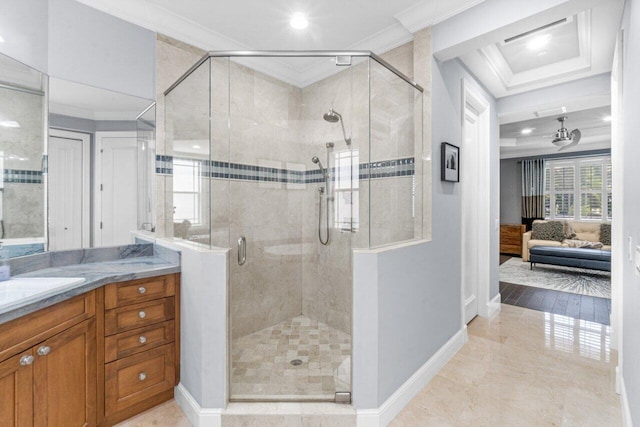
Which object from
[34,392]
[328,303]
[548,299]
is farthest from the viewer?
[548,299]

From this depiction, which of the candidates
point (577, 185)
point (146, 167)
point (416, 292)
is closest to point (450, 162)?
point (416, 292)

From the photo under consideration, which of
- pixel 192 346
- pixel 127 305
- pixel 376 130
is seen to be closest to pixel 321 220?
pixel 376 130

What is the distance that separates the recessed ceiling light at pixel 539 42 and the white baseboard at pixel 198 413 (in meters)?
3.60

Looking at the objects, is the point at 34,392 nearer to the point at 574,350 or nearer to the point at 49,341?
the point at 49,341

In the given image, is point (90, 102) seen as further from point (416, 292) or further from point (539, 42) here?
point (539, 42)

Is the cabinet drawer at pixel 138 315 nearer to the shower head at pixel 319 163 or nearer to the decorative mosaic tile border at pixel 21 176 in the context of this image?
the decorative mosaic tile border at pixel 21 176

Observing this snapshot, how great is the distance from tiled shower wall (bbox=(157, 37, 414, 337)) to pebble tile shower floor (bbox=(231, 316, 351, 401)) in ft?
0.34

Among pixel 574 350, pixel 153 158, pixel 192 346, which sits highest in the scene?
pixel 153 158

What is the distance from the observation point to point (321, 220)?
2576 millimetres

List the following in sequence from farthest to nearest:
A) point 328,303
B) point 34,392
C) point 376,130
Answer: point 328,303 < point 376,130 < point 34,392

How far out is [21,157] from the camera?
5.97 ft

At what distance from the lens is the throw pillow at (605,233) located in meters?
5.82

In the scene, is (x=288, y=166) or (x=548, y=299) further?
(x=548, y=299)

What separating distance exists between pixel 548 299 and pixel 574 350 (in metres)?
1.62
